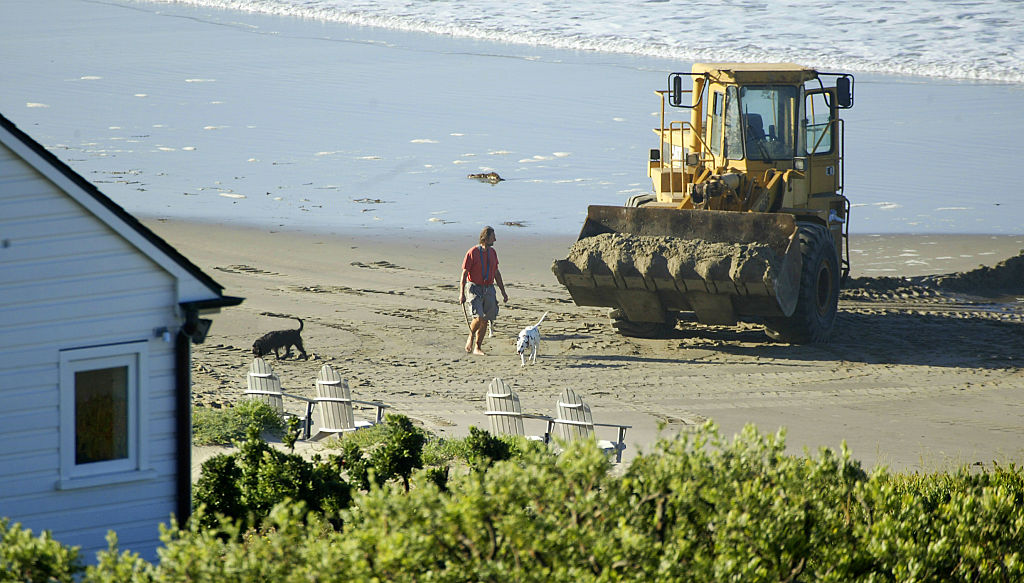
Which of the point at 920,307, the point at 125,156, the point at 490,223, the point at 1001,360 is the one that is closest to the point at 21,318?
the point at 1001,360

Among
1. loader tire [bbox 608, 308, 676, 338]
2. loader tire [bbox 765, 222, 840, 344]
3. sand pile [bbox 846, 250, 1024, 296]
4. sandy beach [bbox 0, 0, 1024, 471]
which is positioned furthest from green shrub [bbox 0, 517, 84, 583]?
sand pile [bbox 846, 250, 1024, 296]

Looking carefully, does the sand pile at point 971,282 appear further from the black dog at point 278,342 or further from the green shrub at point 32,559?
the green shrub at point 32,559

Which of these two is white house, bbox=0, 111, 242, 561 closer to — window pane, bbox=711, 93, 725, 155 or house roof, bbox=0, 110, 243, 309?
house roof, bbox=0, 110, 243, 309

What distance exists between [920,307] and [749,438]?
497 inches

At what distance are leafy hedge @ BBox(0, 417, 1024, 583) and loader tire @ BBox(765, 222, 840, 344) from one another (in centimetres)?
815

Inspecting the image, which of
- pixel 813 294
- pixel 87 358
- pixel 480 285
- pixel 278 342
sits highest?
pixel 480 285

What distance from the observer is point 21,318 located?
7.49 m

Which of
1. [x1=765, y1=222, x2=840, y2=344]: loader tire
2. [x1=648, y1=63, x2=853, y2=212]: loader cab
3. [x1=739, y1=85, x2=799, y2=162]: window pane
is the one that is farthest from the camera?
[x1=739, y1=85, x2=799, y2=162]: window pane

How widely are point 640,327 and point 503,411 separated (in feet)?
17.3

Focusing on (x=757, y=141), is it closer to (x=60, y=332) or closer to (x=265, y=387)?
(x=265, y=387)

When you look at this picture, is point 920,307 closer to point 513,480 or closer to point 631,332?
point 631,332

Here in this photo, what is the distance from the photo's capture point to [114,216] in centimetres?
768

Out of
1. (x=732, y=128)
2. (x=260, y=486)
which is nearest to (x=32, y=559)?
(x=260, y=486)

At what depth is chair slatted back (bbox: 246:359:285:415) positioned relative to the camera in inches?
487
